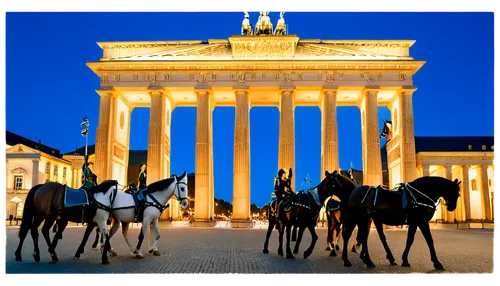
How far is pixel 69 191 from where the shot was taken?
1238 cm

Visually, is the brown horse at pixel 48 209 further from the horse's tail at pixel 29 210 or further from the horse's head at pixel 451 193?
the horse's head at pixel 451 193

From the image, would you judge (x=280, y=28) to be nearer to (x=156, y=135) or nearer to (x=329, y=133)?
(x=329, y=133)

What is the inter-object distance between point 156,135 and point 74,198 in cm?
3356

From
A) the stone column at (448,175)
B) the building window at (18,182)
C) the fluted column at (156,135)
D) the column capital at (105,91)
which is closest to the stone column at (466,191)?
the stone column at (448,175)

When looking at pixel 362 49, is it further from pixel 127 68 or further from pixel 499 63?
pixel 499 63

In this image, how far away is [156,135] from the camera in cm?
4550

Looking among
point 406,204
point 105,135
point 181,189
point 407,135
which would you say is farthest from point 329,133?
point 406,204

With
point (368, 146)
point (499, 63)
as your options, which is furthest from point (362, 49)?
point (499, 63)

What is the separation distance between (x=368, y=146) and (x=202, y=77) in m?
18.6

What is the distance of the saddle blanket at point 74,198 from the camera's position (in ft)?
40.4

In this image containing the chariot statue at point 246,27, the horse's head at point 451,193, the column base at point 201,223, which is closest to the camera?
the horse's head at point 451,193

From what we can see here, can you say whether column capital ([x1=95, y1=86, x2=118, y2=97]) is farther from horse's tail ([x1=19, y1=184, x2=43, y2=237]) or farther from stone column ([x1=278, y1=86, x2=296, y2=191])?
horse's tail ([x1=19, y1=184, x2=43, y2=237])

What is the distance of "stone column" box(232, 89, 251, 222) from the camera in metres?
44.3

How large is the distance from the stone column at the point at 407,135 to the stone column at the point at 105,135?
1174 inches
